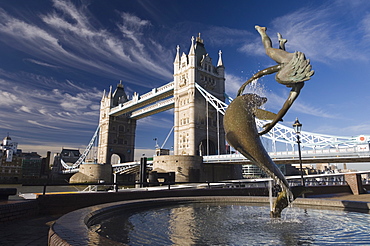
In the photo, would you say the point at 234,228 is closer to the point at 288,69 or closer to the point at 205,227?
the point at 205,227

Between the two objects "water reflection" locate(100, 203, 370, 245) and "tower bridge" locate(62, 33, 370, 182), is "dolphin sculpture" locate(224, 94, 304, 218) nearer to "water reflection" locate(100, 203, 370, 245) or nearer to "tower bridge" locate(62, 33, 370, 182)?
"water reflection" locate(100, 203, 370, 245)

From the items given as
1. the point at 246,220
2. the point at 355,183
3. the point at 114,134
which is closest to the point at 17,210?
the point at 246,220

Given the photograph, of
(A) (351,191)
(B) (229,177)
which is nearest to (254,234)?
(A) (351,191)

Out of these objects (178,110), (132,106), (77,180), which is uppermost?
(132,106)

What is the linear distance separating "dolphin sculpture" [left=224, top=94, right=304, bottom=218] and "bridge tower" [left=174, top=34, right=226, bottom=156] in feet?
105

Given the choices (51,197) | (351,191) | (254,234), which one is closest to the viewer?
(254,234)

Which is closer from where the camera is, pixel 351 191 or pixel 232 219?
pixel 232 219

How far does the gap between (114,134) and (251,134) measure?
61.1 meters

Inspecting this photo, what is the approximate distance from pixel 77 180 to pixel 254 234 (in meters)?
50.6

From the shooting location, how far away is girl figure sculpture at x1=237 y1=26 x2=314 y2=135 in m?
4.84

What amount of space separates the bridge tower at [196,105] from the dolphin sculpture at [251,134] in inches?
1259

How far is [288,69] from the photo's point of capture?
5.04 metres

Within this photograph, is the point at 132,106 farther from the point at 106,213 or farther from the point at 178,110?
the point at 106,213

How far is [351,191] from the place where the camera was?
14.2 metres
